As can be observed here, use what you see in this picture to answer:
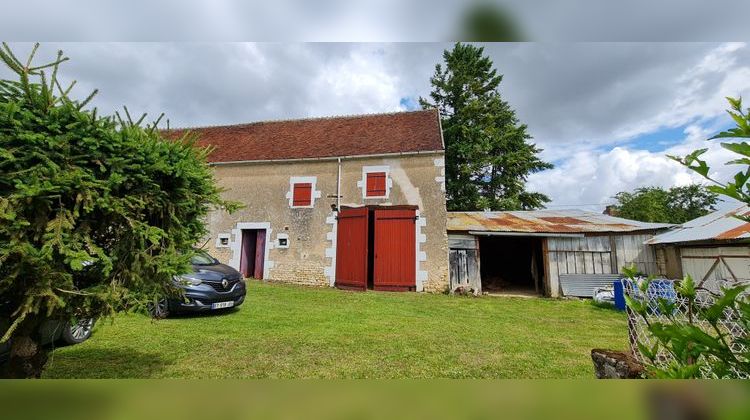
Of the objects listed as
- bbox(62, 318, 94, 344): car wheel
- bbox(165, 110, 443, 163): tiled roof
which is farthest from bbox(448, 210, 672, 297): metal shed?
bbox(62, 318, 94, 344): car wheel

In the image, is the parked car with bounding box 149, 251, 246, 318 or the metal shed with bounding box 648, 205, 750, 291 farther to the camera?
the metal shed with bounding box 648, 205, 750, 291

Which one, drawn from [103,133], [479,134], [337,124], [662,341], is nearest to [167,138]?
[103,133]

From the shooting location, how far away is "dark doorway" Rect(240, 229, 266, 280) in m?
13.5

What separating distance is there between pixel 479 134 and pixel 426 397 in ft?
79.1

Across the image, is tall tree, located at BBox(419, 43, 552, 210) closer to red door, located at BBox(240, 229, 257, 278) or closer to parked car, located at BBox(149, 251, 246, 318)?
red door, located at BBox(240, 229, 257, 278)

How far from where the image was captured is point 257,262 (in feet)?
44.4

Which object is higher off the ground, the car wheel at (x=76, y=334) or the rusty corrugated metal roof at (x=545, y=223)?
the rusty corrugated metal roof at (x=545, y=223)

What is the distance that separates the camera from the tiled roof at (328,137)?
1359 centimetres

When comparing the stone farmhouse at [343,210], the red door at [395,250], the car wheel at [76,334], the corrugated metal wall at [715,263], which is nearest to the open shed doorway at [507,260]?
the stone farmhouse at [343,210]

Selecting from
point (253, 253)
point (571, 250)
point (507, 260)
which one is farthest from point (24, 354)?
point (507, 260)

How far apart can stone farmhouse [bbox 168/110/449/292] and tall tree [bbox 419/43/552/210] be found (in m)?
8.69

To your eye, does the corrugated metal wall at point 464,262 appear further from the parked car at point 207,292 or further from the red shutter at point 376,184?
the parked car at point 207,292

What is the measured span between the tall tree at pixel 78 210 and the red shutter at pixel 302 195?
966 centimetres

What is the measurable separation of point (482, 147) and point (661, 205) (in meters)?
20.9
